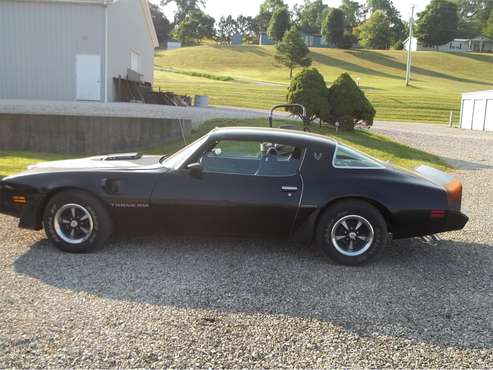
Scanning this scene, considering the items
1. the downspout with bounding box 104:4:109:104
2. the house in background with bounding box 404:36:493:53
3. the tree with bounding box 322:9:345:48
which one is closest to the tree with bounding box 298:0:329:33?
the tree with bounding box 322:9:345:48

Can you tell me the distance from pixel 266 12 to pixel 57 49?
113455 mm

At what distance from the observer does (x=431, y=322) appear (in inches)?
148

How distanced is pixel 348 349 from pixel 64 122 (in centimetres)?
1514

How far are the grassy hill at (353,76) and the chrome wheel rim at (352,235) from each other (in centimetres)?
2823

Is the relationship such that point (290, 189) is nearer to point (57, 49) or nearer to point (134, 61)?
point (57, 49)

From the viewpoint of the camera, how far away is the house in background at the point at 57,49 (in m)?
20.5

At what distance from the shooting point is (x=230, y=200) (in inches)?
192

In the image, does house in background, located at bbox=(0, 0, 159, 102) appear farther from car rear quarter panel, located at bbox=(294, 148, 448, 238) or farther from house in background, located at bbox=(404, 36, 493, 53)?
house in background, located at bbox=(404, 36, 493, 53)

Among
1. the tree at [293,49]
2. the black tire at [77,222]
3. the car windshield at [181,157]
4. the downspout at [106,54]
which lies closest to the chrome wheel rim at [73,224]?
the black tire at [77,222]

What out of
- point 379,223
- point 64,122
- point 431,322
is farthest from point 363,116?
point 431,322

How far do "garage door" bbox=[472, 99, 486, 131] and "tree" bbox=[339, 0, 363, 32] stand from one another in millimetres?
99308

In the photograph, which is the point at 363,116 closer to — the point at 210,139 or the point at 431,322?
the point at 210,139

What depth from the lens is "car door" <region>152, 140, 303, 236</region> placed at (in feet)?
16.0

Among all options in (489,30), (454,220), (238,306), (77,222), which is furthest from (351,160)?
(489,30)
